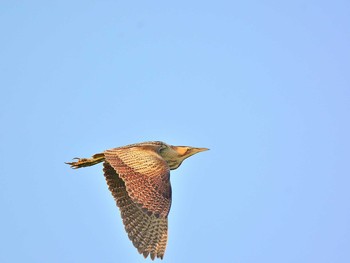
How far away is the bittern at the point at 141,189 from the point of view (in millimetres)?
12930

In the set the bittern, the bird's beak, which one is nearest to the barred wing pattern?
the bittern

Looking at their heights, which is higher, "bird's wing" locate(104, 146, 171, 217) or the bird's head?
the bird's head

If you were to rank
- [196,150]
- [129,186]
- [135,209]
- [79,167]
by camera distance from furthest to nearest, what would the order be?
1. [196,150]
2. [79,167]
3. [135,209]
4. [129,186]

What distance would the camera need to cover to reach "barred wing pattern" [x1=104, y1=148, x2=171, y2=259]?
12922mm

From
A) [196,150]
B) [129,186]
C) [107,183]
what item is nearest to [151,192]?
[129,186]

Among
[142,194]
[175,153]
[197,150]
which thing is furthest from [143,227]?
[197,150]

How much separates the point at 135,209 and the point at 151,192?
0.89 m

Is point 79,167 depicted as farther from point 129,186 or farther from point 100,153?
point 129,186

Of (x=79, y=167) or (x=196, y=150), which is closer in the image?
(x=79, y=167)

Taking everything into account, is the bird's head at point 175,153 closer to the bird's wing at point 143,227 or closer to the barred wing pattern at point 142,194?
the barred wing pattern at point 142,194

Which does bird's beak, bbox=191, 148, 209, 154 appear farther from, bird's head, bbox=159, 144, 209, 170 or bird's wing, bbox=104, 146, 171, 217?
bird's wing, bbox=104, 146, 171, 217

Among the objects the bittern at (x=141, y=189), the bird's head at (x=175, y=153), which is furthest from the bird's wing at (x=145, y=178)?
the bird's head at (x=175, y=153)

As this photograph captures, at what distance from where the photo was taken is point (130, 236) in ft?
44.0

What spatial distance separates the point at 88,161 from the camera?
47.7ft
